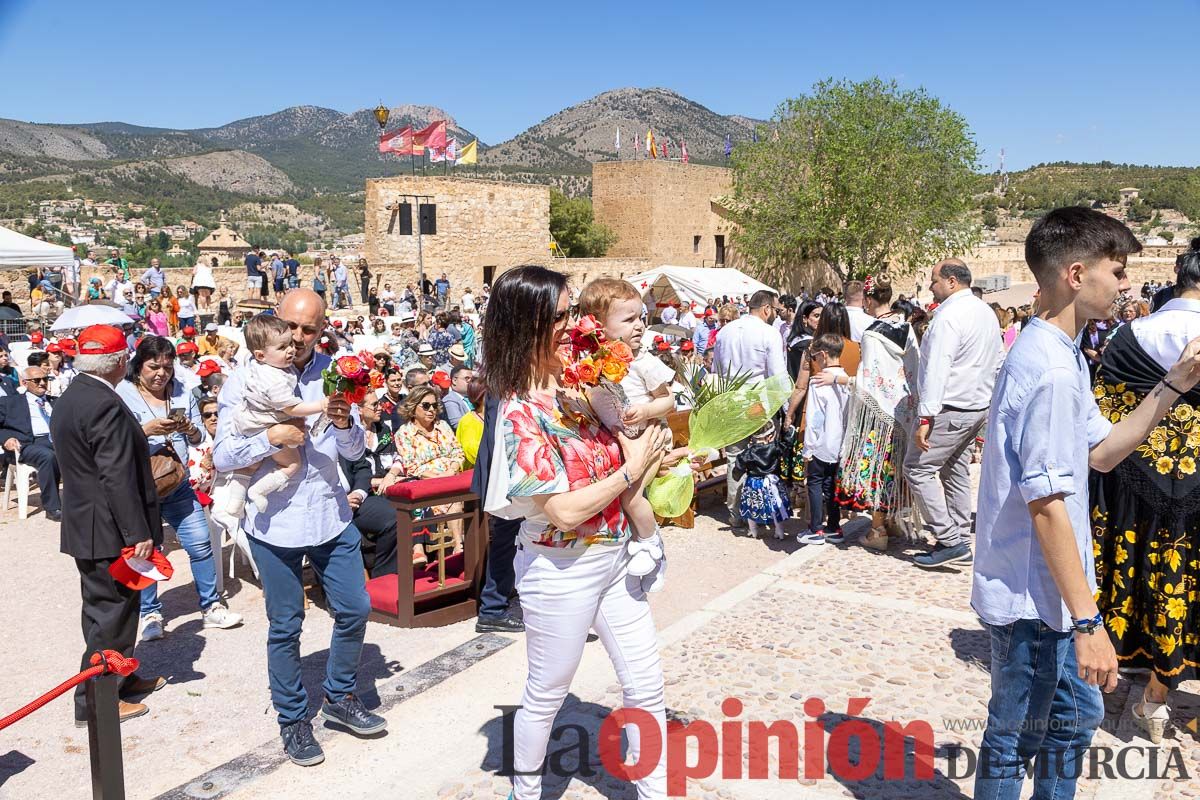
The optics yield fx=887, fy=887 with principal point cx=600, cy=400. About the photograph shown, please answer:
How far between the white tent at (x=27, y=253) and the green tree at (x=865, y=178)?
2701 centimetres

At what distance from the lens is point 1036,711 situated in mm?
2539

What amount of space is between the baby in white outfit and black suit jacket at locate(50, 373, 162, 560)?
57cm

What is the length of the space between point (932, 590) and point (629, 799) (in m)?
2.99

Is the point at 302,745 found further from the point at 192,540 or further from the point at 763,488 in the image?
the point at 763,488

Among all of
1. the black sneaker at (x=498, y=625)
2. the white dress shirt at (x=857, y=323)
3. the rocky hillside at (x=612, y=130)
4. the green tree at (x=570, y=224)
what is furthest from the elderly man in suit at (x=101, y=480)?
the rocky hillside at (x=612, y=130)

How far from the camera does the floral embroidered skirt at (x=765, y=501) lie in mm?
6719

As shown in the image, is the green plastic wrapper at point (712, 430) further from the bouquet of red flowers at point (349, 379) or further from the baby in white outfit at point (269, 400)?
the baby in white outfit at point (269, 400)

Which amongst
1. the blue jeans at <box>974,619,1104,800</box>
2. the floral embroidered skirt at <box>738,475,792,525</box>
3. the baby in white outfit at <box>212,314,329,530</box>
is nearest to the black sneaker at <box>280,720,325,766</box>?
the baby in white outfit at <box>212,314,329,530</box>

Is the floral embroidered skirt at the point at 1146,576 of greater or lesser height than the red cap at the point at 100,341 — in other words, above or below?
below

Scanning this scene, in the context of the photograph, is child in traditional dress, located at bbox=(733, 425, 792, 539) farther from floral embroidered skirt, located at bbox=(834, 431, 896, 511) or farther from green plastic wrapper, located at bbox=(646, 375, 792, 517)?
green plastic wrapper, located at bbox=(646, 375, 792, 517)

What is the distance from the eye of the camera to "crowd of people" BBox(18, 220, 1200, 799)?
2426mm

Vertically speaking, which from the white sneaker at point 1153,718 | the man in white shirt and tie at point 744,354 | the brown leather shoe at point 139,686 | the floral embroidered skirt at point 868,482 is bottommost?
the brown leather shoe at point 139,686

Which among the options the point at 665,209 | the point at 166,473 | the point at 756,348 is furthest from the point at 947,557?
the point at 665,209

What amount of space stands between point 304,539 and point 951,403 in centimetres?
418
